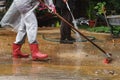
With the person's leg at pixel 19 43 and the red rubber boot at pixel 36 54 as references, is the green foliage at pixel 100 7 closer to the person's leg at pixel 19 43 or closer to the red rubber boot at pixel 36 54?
the person's leg at pixel 19 43

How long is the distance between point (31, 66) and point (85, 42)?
345 centimetres

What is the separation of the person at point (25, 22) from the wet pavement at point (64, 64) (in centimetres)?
18

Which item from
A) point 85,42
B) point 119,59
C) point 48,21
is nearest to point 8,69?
point 119,59

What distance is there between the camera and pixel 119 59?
8727mm

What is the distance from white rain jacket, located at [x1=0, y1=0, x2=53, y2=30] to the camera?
8.57 meters

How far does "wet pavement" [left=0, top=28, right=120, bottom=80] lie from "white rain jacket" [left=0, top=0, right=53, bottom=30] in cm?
66

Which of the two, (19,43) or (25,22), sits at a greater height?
(25,22)

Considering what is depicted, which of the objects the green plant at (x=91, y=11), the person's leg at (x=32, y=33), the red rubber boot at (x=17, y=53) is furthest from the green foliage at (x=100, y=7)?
the person's leg at (x=32, y=33)

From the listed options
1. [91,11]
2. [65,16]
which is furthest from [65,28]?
[91,11]

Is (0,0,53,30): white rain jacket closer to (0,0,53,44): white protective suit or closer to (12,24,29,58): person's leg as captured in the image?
(0,0,53,44): white protective suit

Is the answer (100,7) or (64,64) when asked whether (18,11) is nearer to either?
(64,64)

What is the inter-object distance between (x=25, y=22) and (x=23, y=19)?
Answer: 0.32 ft

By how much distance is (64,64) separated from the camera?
828 centimetres

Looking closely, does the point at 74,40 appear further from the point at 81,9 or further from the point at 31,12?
the point at 81,9
